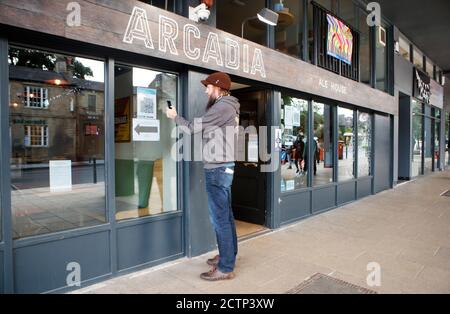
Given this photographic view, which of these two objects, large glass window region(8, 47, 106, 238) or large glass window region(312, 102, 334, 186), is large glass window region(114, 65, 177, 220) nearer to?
large glass window region(8, 47, 106, 238)

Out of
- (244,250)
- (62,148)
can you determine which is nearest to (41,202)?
(62,148)

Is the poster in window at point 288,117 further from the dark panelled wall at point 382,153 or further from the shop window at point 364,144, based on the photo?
the dark panelled wall at point 382,153

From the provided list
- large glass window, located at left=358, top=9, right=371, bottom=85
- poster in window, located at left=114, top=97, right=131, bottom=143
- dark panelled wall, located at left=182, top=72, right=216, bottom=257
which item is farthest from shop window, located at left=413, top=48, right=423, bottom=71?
poster in window, located at left=114, top=97, right=131, bottom=143

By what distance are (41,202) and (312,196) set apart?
4356mm

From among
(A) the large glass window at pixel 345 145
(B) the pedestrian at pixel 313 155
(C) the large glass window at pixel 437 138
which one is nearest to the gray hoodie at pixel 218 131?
(B) the pedestrian at pixel 313 155

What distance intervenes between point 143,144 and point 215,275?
1.62 meters

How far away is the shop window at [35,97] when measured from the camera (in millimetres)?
2766

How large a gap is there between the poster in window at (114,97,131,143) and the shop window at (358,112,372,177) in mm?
5870

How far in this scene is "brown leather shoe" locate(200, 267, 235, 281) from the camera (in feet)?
10.1

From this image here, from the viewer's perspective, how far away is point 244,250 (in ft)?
13.2

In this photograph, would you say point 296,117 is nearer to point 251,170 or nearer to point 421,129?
point 251,170

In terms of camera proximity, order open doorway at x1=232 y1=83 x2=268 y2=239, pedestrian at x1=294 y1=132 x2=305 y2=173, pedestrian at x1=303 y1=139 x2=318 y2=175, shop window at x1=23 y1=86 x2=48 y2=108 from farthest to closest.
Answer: pedestrian at x1=303 y1=139 x2=318 y2=175, pedestrian at x1=294 y1=132 x2=305 y2=173, open doorway at x1=232 y1=83 x2=268 y2=239, shop window at x1=23 y1=86 x2=48 y2=108

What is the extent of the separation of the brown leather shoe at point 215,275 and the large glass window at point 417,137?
403 inches
